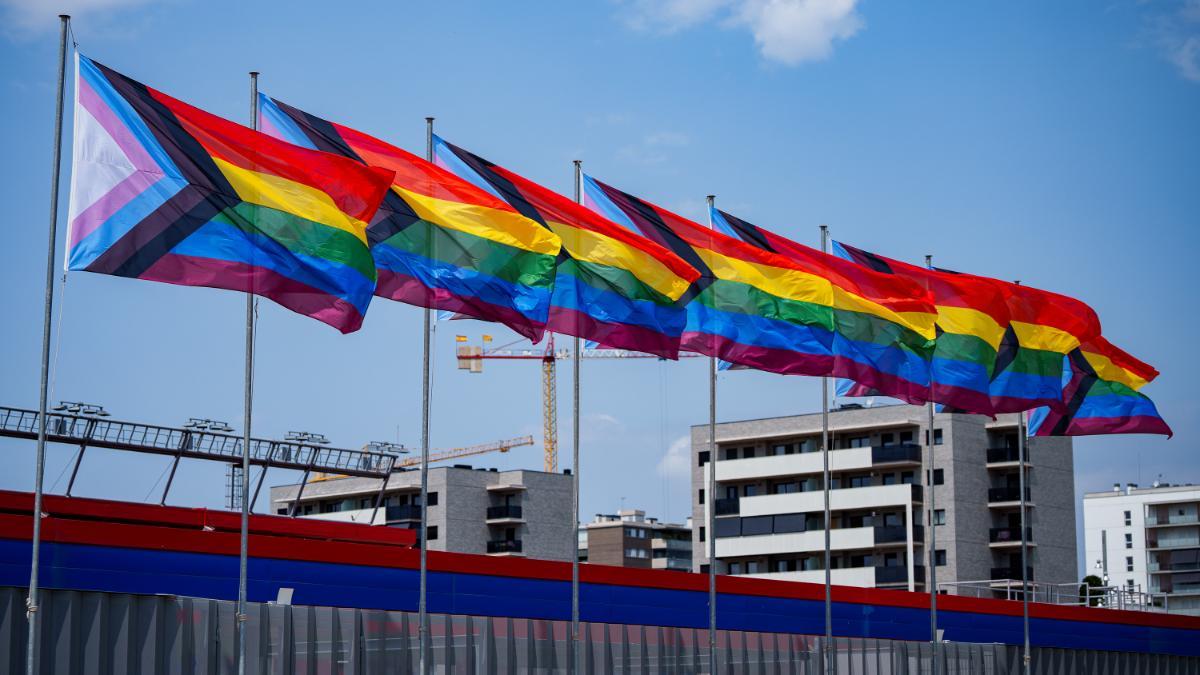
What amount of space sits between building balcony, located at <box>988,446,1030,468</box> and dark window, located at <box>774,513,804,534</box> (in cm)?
1254

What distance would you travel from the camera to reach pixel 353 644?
31078 mm

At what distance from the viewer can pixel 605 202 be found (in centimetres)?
3341

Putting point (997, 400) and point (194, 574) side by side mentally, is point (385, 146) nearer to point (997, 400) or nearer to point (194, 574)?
point (194, 574)

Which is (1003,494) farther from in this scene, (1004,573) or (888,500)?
(888,500)

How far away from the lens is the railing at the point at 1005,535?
106 meters

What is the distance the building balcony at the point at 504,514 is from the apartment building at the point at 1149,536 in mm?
63941

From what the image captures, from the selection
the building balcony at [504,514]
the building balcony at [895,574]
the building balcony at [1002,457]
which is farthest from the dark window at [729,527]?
the building balcony at [504,514]

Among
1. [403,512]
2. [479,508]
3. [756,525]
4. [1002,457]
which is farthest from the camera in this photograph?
[479,508]

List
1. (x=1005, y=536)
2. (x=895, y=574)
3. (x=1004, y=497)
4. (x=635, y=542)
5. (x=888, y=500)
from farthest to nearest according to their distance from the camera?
(x=635, y=542) → (x=1004, y=497) → (x=1005, y=536) → (x=888, y=500) → (x=895, y=574)

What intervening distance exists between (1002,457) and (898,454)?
8.04 metres

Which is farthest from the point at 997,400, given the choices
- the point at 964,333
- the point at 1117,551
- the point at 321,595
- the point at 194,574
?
the point at 1117,551

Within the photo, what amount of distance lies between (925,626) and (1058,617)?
8.49 metres

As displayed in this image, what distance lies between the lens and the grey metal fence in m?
25.7

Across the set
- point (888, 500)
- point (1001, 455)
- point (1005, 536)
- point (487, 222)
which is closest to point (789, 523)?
point (888, 500)
